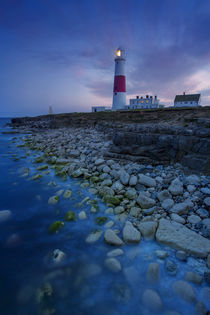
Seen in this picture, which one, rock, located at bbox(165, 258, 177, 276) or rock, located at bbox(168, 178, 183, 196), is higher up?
rock, located at bbox(168, 178, 183, 196)

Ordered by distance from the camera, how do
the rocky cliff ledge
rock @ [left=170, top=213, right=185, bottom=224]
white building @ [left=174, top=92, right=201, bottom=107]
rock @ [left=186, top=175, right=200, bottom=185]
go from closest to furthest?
rock @ [left=170, top=213, right=185, bottom=224] → rock @ [left=186, top=175, right=200, bottom=185] → the rocky cliff ledge → white building @ [left=174, top=92, right=201, bottom=107]

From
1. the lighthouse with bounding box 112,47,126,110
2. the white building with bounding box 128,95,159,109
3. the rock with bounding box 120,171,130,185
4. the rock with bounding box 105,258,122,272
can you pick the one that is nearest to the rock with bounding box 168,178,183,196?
the rock with bounding box 120,171,130,185

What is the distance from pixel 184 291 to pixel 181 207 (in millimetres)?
1939

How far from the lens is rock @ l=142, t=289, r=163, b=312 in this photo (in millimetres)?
2592

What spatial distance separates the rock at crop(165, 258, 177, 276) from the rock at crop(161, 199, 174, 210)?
1.48 meters

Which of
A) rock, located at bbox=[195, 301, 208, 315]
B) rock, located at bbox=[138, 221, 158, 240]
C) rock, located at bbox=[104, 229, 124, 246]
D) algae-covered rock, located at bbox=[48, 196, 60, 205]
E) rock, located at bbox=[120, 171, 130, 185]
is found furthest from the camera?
rock, located at bbox=[120, 171, 130, 185]

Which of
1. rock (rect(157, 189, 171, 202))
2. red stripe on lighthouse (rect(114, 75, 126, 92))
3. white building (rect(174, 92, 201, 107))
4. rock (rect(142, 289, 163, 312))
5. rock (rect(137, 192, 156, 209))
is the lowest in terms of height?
rock (rect(142, 289, 163, 312))

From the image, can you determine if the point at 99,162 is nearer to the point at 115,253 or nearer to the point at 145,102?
the point at 115,253

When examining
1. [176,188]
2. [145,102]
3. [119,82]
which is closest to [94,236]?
[176,188]

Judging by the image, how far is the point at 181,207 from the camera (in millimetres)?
4250

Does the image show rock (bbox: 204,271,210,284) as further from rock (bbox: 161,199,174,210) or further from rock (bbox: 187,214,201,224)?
rock (bbox: 161,199,174,210)

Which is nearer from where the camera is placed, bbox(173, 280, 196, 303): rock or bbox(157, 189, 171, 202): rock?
bbox(173, 280, 196, 303): rock

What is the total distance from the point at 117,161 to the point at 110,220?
12.0 feet

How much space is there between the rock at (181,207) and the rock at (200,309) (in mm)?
1935
